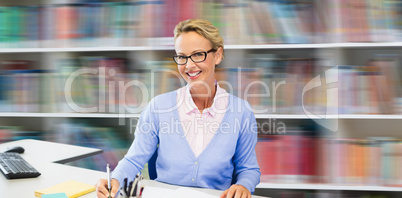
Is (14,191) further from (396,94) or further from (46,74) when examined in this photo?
(396,94)

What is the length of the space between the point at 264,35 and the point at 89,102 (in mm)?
1159

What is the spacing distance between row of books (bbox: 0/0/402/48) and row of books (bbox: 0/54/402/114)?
140mm

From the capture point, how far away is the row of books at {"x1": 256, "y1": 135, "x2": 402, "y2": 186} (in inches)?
72.2

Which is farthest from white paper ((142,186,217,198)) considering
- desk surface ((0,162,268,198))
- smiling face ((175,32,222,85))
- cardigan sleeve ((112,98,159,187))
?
smiling face ((175,32,222,85))

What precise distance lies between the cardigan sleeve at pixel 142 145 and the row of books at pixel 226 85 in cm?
60

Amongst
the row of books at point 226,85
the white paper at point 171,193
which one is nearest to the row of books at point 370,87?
the row of books at point 226,85

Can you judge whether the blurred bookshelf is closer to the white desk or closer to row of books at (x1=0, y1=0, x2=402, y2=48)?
row of books at (x1=0, y1=0, x2=402, y2=48)

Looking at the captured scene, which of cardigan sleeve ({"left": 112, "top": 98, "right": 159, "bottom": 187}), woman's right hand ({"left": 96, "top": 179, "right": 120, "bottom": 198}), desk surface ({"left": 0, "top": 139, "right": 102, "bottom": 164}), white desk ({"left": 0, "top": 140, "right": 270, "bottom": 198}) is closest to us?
woman's right hand ({"left": 96, "top": 179, "right": 120, "bottom": 198})

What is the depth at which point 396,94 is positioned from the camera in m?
1.81

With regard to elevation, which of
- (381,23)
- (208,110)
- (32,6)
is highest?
(32,6)

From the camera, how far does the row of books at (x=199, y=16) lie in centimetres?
181

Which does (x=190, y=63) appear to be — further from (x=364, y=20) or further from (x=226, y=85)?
(x=364, y=20)

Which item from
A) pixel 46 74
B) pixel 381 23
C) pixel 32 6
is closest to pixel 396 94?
pixel 381 23

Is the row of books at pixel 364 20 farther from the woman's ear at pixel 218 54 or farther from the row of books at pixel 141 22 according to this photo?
the woman's ear at pixel 218 54
